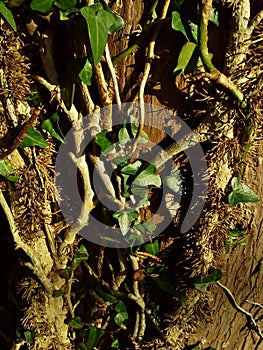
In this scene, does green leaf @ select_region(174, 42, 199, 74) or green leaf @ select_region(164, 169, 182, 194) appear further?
green leaf @ select_region(164, 169, 182, 194)

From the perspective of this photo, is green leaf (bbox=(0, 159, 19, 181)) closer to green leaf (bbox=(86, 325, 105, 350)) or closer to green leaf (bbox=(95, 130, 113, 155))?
green leaf (bbox=(95, 130, 113, 155))

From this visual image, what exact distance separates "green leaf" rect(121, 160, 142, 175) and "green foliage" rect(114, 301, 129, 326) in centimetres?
33

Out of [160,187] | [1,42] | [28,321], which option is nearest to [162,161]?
[160,187]

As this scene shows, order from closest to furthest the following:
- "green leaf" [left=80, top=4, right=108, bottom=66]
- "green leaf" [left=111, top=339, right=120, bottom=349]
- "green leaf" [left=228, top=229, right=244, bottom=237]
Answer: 1. "green leaf" [left=80, top=4, right=108, bottom=66]
2. "green leaf" [left=228, top=229, right=244, bottom=237]
3. "green leaf" [left=111, top=339, right=120, bottom=349]

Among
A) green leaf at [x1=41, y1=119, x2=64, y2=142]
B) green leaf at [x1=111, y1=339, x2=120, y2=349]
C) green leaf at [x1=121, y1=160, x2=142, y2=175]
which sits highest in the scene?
green leaf at [x1=41, y1=119, x2=64, y2=142]

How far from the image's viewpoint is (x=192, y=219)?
1044mm

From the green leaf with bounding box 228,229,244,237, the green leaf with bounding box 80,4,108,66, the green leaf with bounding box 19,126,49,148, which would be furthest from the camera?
the green leaf with bounding box 228,229,244,237

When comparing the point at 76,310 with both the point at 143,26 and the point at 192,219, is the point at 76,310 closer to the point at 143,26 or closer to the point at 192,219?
the point at 192,219

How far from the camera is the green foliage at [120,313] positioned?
1120mm

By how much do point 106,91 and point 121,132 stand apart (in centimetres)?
9

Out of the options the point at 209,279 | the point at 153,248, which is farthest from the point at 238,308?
the point at 153,248

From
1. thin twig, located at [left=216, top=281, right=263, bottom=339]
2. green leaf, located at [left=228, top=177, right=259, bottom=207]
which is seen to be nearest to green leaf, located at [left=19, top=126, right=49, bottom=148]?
green leaf, located at [left=228, top=177, right=259, bottom=207]

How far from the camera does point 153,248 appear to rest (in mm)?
1069

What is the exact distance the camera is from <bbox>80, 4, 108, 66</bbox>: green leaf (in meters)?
0.81
